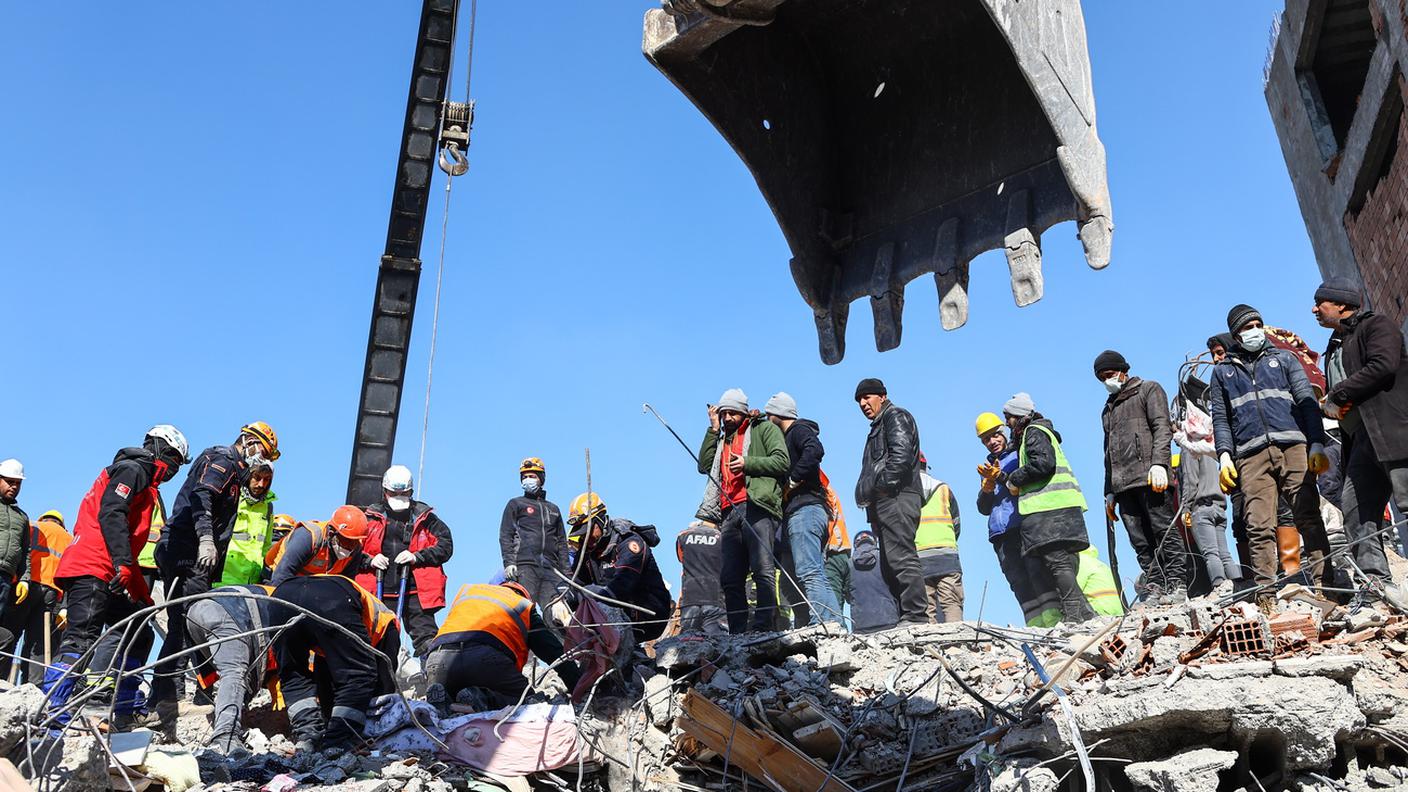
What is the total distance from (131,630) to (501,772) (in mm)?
2264

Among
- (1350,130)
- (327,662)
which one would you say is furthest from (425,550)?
(1350,130)

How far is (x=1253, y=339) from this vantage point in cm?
649

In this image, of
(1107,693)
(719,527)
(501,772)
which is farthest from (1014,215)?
(719,527)

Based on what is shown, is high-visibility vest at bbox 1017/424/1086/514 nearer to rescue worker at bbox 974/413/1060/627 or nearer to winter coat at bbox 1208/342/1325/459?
rescue worker at bbox 974/413/1060/627

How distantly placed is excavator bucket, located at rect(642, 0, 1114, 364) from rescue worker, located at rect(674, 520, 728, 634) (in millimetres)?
2950

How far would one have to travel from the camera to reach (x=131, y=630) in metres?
6.23

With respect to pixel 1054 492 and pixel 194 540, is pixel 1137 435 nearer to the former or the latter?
pixel 1054 492

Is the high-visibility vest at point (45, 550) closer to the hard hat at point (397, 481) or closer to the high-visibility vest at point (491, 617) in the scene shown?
the hard hat at point (397, 481)

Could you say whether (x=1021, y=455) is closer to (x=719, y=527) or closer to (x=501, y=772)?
(x=719, y=527)

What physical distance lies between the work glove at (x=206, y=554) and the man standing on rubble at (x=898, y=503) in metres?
3.71

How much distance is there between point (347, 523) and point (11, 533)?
95.2 inches

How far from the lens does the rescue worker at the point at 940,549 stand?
26.0ft

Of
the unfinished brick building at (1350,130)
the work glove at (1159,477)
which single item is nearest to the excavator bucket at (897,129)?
the work glove at (1159,477)


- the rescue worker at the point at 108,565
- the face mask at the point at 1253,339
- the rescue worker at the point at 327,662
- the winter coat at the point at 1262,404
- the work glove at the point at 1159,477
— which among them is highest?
the face mask at the point at 1253,339
